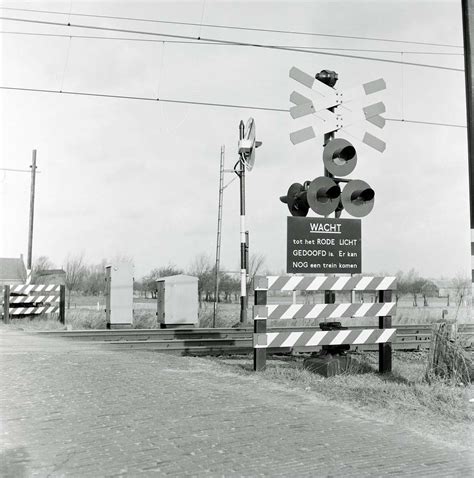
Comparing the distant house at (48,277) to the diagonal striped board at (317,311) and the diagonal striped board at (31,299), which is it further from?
the diagonal striped board at (317,311)

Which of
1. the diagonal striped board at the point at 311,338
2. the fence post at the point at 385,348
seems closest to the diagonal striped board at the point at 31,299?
the diagonal striped board at the point at 311,338

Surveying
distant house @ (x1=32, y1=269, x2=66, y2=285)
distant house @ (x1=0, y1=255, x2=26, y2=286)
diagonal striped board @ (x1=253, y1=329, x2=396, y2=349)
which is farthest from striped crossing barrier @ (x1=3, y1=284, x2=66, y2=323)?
distant house @ (x1=0, y1=255, x2=26, y2=286)

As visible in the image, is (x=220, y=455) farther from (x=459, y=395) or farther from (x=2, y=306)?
(x=2, y=306)

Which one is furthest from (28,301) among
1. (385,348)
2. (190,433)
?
(190,433)

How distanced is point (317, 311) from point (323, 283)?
45 centimetres

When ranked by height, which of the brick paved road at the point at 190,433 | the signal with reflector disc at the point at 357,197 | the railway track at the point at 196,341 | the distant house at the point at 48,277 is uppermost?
the signal with reflector disc at the point at 357,197

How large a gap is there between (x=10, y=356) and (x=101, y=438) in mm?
5909

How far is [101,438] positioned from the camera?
5.23 metres

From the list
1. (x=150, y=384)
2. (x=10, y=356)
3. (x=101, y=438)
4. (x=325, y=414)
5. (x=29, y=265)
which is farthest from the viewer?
(x=29, y=265)

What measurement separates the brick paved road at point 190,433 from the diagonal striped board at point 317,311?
0.98 metres

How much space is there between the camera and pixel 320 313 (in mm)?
8656

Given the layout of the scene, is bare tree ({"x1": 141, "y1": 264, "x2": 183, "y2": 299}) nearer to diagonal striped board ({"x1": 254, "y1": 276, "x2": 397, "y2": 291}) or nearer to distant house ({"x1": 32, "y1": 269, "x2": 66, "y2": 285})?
distant house ({"x1": 32, "y1": 269, "x2": 66, "y2": 285})

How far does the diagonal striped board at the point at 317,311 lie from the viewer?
8547mm

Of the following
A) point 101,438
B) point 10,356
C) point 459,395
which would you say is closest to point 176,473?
point 101,438
